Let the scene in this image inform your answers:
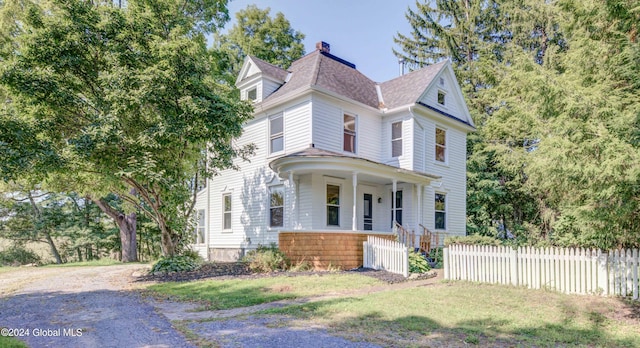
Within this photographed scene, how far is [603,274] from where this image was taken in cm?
820

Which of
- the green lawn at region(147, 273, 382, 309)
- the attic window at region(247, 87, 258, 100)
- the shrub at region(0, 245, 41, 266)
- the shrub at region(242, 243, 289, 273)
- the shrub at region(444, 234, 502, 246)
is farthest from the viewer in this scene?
the shrub at region(0, 245, 41, 266)

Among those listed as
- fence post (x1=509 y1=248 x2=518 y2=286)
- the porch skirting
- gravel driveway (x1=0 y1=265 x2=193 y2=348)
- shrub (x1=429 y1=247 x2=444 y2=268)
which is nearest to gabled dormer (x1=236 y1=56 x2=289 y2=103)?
the porch skirting

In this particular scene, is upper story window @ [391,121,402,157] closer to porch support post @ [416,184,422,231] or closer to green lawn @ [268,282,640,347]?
porch support post @ [416,184,422,231]

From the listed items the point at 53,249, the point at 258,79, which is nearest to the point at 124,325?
the point at 258,79

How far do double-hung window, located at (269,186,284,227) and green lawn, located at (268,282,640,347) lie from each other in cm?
734

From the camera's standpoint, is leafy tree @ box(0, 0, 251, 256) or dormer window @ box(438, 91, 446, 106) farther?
dormer window @ box(438, 91, 446, 106)

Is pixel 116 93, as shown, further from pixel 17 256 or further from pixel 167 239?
pixel 17 256

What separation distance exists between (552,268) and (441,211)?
27.2 ft

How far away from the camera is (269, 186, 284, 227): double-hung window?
14945 mm

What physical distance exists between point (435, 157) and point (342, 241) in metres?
6.94

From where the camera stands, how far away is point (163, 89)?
10688mm

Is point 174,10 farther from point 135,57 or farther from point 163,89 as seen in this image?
point 163,89

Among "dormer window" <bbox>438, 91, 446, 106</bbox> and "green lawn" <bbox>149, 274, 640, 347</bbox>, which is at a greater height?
"dormer window" <bbox>438, 91, 446, 106</bbox>

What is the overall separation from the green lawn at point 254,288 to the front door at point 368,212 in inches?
199
